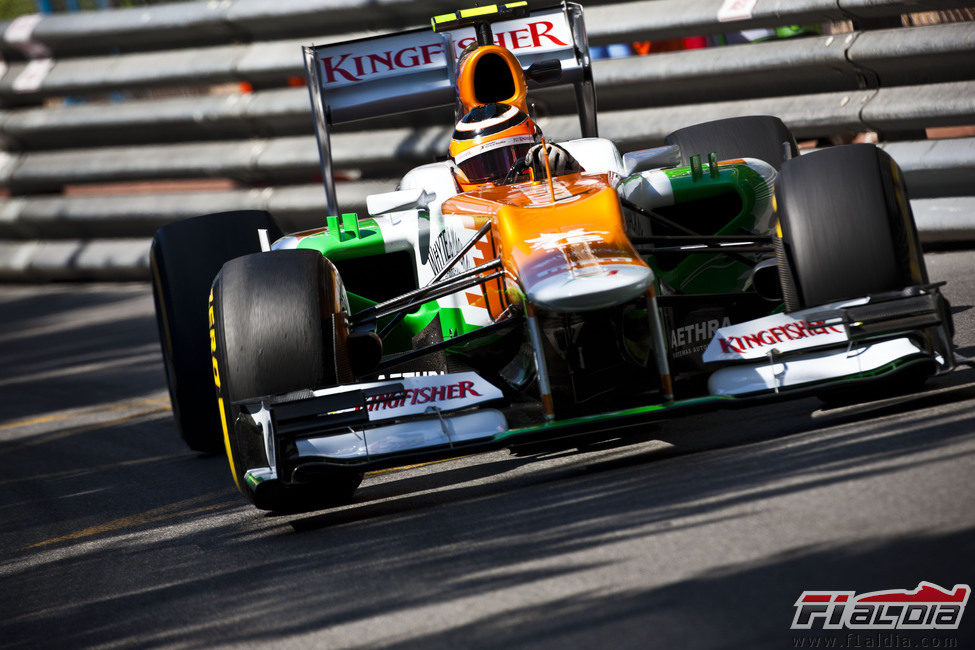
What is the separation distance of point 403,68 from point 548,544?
12.3ft

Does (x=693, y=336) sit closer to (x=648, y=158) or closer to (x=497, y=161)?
(x=648, y=158)

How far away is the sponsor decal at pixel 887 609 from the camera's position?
3.02 metres

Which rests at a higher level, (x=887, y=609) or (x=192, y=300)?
(x=192, y=300)

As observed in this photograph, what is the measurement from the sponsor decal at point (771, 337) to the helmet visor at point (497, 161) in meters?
1.75

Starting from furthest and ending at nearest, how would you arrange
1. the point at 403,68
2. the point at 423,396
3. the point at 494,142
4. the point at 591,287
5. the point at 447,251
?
the point at 403,68
the point at 494,142
the point at 447,251
the point at 423,396
the point at 591,287

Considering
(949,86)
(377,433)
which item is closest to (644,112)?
(949,86)

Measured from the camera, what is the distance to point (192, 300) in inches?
267

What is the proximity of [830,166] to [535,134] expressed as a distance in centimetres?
180

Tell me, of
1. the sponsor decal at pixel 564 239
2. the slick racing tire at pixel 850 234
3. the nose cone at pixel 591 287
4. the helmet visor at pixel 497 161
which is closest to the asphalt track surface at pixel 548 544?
the slick racing tire at pixel 850 234

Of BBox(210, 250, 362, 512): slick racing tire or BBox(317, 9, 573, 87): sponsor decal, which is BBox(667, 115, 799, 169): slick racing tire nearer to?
BBox(317, 9, 573, 87): sponsor decal

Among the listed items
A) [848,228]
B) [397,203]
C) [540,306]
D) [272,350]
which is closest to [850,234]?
[848,228]

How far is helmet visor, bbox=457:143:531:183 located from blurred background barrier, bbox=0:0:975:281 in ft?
10.4

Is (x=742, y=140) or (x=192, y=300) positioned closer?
(x=192, y=300)

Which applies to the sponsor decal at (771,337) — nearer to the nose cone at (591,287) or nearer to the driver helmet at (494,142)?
the nose cone at (591,287)
